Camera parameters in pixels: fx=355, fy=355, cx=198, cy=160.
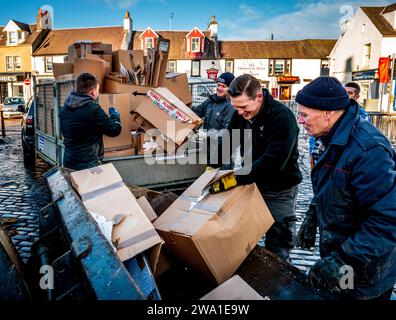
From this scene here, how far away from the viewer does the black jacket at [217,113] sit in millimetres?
5445

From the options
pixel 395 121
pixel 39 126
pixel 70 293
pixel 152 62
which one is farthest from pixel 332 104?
pixel 395 121

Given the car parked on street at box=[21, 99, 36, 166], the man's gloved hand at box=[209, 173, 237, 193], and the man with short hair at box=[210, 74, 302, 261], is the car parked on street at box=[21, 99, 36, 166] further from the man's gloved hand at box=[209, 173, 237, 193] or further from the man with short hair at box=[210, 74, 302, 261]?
the man's gloved hand at box=[209, 173, 237, 193]

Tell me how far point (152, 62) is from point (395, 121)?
10447 millimetres

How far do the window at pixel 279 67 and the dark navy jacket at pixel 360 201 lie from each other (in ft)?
129

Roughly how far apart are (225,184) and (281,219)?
0.88m

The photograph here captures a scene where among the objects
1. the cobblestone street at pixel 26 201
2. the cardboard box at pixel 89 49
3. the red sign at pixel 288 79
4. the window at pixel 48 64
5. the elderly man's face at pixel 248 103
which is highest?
the window at pixel 48 64

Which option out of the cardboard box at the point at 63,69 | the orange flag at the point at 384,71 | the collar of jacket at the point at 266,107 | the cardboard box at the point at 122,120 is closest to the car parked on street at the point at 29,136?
the cardboard box at the point at 63,69

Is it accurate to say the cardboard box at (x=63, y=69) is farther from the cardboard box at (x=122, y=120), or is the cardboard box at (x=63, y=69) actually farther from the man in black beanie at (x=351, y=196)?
the man in black beanie at (x=351, y=196)

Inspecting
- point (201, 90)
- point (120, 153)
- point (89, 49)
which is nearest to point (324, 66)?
point (201, 90)

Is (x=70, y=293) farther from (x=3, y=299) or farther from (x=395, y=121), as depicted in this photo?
(x=395, y=121)

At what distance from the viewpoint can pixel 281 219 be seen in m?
3.33

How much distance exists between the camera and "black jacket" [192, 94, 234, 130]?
5445mm

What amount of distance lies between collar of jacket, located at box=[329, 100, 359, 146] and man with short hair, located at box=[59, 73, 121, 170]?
300cm

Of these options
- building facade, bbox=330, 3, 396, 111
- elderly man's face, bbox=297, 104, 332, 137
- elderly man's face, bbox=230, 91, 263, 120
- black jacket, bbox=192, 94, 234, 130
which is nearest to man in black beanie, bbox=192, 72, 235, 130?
black jacket, bbox=192, 94, 234, 130
